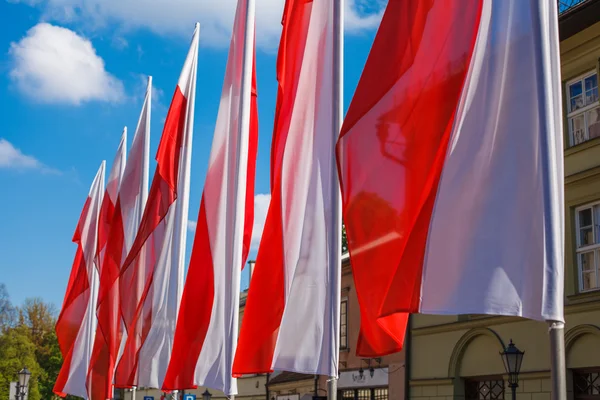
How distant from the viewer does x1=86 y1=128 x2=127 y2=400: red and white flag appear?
19438 millimetres

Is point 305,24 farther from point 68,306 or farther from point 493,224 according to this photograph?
point 68,306

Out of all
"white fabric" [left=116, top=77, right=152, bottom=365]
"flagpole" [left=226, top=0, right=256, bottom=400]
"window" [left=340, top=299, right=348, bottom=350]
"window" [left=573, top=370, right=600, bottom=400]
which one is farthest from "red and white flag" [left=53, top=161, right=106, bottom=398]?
"window" [left=573, top=370, right=600, bottom=400]

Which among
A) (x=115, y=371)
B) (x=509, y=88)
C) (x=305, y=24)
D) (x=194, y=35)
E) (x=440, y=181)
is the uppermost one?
(x=194, y=35)

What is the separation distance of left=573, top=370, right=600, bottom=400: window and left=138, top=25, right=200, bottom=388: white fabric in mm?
9584

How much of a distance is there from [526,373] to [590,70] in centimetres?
739

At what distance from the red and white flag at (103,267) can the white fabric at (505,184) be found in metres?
12.5

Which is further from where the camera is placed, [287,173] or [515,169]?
[287,173]

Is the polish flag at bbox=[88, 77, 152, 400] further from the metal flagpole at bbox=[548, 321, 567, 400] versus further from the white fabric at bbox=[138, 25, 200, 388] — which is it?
the metal flagpole at bbox=[548, 321, 567, 400]

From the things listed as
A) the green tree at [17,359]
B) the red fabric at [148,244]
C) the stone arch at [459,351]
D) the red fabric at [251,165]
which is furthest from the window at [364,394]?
the green tree at [17,359]

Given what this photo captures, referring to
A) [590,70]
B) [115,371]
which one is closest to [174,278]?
[115,371]

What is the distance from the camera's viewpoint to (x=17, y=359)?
68750mm

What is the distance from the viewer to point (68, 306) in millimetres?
23656

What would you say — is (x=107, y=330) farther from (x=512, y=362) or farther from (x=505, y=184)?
(x=505, y=184)

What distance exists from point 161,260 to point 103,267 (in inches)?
140
